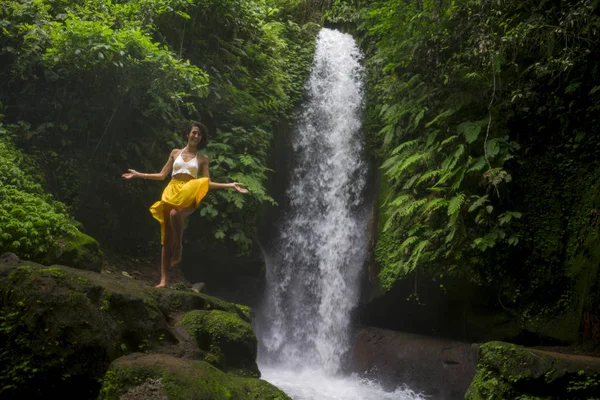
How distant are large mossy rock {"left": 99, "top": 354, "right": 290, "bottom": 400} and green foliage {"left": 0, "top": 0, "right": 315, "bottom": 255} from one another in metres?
4.68

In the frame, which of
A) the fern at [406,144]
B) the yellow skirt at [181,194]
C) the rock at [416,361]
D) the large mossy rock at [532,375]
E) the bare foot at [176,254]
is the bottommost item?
the rock at [416,361]

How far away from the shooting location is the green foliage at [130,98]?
7438mm

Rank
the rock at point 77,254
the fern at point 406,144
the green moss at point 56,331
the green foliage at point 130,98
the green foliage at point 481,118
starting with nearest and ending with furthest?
the green moss at point 56,331 → the rock at point 77,254 → the green foliage at point 481,118 → the green foliage at point 130,98 → the fern at point 406,144

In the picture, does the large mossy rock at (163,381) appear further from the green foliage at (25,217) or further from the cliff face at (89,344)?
the green foliage at (25,217)

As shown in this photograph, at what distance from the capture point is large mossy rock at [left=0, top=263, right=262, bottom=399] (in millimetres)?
3637

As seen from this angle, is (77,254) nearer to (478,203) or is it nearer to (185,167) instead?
(185,167)

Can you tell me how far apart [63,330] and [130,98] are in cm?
544

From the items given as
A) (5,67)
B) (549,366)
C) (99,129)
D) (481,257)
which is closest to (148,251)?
(99,129)

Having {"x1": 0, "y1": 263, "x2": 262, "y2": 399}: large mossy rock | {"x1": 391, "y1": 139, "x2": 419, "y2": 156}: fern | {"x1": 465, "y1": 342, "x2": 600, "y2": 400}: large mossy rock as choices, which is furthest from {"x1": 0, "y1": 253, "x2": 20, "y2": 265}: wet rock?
{"x1": 391, "y1": 139, "x2": 419, "y2": 156}: fern

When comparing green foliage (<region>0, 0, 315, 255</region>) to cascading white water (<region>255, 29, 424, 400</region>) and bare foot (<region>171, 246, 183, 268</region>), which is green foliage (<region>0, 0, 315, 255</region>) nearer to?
cascading white water (<region>255, 29, 424, 400</region>)

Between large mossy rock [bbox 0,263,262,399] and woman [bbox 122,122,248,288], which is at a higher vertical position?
woman [bbox 122,122,248,288]

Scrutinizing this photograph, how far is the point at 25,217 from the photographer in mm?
5293

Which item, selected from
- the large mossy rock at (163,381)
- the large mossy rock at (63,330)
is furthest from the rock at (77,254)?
the large mossy rock at (163,381)

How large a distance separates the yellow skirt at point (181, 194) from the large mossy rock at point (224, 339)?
1.38 m
